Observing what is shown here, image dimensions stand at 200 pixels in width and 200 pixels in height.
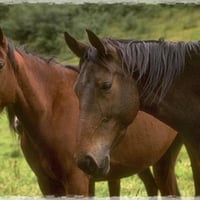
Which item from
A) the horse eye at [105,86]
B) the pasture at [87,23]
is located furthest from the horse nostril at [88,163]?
the pasture at [87,23]

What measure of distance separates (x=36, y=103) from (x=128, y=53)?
94 cm

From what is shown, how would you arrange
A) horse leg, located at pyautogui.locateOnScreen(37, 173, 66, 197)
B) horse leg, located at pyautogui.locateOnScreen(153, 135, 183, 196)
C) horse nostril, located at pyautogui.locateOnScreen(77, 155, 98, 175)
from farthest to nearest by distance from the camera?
horse leg, located at pyautogui.locateOnScreen(153, 135, 183, 196)
horse leg, located at pyautogui.locateOnScreen(37, 173, 66, 197)
horse nostril, located at pyautogui.locateOnScreen(77, 155, 98, 175)

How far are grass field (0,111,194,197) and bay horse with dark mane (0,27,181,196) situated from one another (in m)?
1.13

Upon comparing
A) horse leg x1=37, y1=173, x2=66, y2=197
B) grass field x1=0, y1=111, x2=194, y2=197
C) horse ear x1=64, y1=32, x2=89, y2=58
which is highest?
horse ear x1=64, y1=32, x2=89, y2=58

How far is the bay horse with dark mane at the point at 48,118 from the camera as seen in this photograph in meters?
3.22

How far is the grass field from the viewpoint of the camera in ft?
15.9

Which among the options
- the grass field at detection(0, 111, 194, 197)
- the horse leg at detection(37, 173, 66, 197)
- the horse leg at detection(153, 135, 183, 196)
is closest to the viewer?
the horse leg at detection(37, 173, 66, 197)

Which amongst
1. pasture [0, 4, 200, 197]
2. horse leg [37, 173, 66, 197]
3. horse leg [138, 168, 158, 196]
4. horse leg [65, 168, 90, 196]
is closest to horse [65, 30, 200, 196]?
pasture [0, 4, 200, 197]

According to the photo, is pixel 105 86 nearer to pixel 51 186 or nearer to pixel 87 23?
pixel 51 186

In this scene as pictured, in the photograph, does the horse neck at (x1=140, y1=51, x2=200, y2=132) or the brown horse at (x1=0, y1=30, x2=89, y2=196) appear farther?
the brown horse at (x1=0, y1=30, x2=89, y2=196)

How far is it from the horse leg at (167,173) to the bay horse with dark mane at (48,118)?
106cm

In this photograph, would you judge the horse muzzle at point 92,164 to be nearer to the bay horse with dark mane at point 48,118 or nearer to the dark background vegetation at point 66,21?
the bay horse with dark mane at point 48,118

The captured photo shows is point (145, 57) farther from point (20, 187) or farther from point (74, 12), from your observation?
point (20, 187)

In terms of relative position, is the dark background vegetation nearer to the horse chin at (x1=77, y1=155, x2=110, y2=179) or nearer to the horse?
the horse
